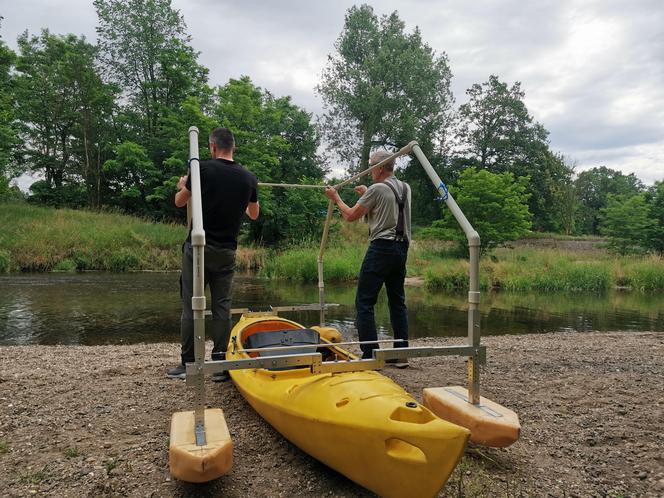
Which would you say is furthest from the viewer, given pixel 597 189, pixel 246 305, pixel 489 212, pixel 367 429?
pixel 597 189

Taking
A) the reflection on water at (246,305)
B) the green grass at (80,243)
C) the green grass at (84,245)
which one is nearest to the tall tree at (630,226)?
the reflection on water at (246,305)

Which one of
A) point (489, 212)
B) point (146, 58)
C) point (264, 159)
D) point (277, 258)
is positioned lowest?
point (277, 258)

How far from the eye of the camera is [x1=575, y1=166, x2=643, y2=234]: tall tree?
5575 cm

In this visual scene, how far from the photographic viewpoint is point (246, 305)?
1271cm

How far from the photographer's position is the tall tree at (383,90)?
1534 inches

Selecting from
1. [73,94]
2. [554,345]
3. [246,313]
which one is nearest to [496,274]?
[554,345]

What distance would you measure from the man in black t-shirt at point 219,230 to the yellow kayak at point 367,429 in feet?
3.86

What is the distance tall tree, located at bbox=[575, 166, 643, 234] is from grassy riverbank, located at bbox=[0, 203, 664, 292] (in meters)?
36.4

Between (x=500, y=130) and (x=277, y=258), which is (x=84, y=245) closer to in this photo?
(x=277, y=258)

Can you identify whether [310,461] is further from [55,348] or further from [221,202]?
[55,348]

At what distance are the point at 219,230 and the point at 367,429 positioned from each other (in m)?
2.49

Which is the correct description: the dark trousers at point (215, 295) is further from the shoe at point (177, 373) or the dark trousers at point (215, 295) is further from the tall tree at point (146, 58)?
the tall tree at point (146, 58)

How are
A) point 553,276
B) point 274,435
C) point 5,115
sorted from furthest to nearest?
point 5,115 → point 553,276 → point 274,435

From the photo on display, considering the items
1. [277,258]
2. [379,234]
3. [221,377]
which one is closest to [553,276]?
[277,258]
